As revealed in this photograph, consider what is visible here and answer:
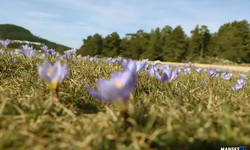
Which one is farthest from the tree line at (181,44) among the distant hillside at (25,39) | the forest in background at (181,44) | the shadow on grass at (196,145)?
the shadow on grass at (196,145)

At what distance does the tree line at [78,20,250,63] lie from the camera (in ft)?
119

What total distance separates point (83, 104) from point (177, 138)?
0.87 meters

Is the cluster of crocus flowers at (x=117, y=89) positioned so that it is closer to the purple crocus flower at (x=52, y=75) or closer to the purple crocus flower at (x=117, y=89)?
the purple crocus flower at (x=117, y=89)

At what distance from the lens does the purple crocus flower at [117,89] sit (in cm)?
106

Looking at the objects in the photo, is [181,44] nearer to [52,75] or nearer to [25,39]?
[52,75]

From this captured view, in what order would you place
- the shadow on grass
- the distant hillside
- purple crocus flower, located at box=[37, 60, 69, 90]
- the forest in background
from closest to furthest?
the shadow on grass
purple crocus flower, located at box=[37, 60, 69, 90]
the forest in background
the distant hillside

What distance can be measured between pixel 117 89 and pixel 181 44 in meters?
40.0

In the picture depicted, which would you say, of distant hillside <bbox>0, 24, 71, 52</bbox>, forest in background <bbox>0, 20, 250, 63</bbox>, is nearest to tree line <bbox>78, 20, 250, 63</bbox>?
forest in background <bbox>0, 20, 250, 63</bbox>

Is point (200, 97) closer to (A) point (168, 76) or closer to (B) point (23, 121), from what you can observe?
(A) point (168, 76)

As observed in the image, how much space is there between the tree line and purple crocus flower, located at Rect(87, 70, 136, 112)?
34.7 meters

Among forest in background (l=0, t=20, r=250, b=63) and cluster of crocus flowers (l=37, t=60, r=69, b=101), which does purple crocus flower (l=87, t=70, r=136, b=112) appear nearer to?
cluster of crocus flowers (l=37, t=60, r=69, b=101)

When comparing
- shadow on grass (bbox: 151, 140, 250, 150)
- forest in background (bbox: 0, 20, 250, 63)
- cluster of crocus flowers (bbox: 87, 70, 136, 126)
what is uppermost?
forest in background (bbox: 0, 20, 250, 63)

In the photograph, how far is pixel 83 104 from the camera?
1648 mm

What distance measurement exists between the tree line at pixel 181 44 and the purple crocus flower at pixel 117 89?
114ft
